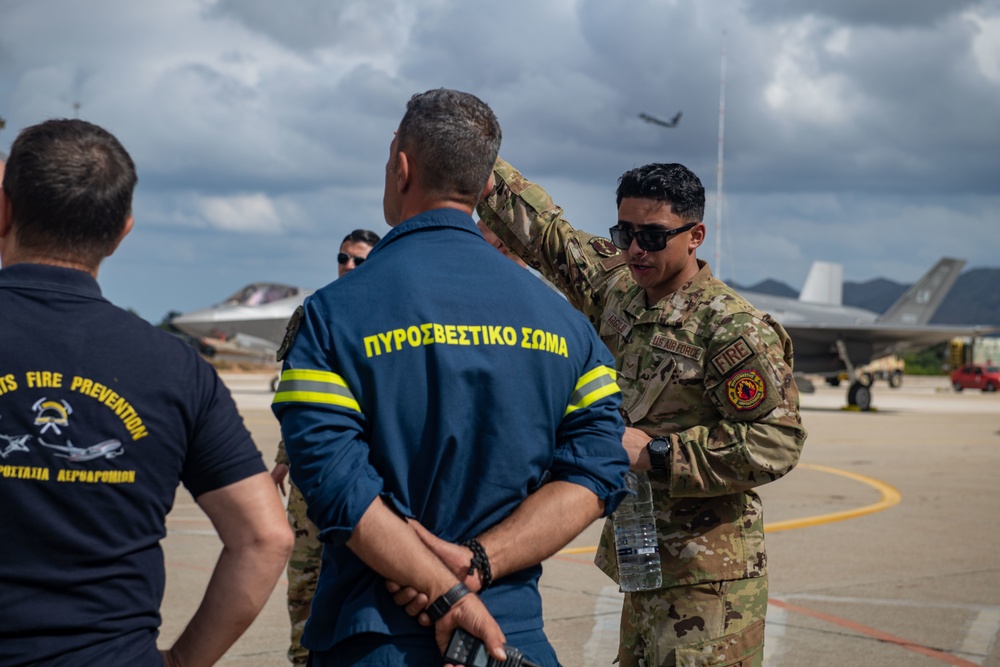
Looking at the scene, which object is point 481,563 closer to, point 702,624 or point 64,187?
point 64,187

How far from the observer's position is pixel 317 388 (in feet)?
6.95

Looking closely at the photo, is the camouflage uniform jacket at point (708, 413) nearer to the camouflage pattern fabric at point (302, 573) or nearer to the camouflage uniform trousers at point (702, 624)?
the camouflage uniform trousers at point (702, 624)

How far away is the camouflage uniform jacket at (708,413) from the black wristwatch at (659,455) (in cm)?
2

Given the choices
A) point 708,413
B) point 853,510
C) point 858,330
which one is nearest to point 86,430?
point 708,413

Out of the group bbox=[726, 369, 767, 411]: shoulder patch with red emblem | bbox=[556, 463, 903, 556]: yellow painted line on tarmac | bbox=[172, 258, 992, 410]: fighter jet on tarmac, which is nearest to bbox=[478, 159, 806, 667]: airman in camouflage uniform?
bbox=[726, 369, 767, 411]: shoulder patch with red emblem

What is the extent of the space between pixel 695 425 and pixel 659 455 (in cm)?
30

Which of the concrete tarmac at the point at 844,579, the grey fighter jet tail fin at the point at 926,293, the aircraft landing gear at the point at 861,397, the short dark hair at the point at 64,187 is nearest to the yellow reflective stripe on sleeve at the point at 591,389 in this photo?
the short dark hair at the point at 64,187

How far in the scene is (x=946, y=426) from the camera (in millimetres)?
26141

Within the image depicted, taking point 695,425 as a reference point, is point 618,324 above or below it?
above

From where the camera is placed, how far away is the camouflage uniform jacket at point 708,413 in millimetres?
3178

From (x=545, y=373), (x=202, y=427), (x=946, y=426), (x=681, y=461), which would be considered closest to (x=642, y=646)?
(x=681, y=461)

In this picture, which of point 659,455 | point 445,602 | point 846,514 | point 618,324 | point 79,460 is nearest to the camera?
point 79,460

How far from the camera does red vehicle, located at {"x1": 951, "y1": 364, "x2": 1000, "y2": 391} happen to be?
56.8m

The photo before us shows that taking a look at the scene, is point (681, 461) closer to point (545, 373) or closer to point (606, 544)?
point (606, 544)
